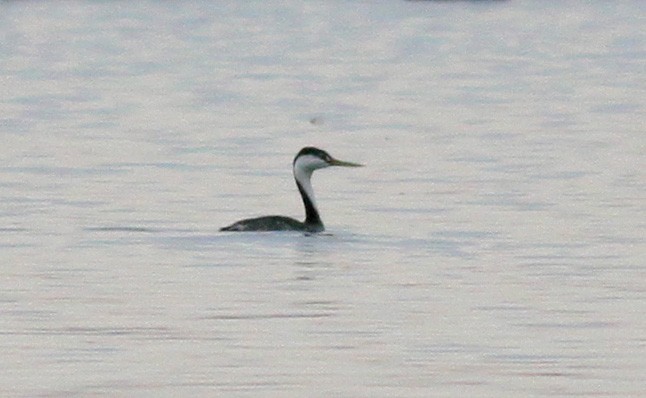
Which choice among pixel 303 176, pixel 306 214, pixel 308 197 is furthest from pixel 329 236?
pixel 303 176

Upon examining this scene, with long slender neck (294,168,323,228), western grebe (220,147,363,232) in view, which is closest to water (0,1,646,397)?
western grebe (220,147,363,232)

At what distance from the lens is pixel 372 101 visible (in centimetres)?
4734

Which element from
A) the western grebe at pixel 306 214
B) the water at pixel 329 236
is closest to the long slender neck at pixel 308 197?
the western grebe at pixel 306 214

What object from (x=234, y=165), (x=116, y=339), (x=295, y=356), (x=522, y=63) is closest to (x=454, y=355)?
(x=295, y=356)

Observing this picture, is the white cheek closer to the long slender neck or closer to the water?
the long slender neck

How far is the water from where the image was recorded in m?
16.5

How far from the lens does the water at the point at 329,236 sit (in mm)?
16547

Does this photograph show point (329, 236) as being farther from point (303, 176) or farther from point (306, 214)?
point (303, 176)

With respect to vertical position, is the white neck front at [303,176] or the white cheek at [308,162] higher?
the white cheek at [308,162]

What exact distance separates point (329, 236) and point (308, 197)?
2.67ft

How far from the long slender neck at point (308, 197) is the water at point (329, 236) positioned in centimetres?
32

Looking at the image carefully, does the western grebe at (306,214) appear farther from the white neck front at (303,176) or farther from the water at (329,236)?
the water at (329,236)

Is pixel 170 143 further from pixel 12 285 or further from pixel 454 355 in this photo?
pixel 454 355

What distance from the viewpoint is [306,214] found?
25.4 m
